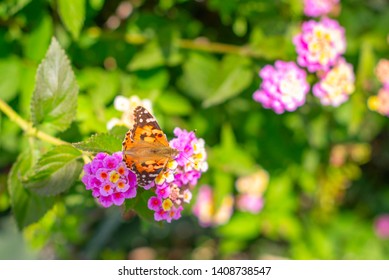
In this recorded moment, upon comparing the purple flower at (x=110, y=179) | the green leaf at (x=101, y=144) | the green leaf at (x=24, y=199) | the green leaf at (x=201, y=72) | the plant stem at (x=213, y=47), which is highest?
the plant stem at (x=213, y=47)

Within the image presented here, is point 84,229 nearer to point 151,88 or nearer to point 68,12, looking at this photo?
point 151,88

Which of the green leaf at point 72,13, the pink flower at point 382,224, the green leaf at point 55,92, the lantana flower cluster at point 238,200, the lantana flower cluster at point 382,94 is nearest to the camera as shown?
the green leaf at point 55,92

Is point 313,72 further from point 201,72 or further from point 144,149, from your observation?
point 144,149

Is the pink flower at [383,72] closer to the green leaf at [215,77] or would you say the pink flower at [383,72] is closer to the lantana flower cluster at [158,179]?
the green leaf at [215,77]

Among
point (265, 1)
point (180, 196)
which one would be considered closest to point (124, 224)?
point (265, 1)

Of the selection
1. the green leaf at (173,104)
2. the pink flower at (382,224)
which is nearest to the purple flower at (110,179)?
the green leaf at (173,104)

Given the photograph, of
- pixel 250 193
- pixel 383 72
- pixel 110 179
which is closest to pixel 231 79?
pixel 383 72
